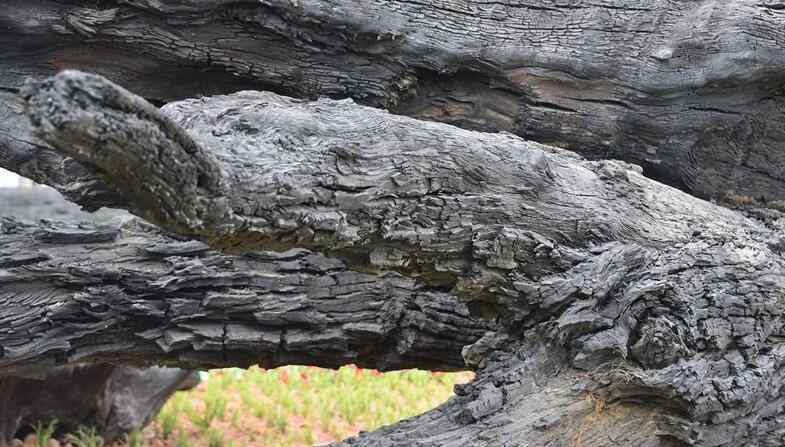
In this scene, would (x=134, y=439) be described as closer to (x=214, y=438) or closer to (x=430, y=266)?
(x=214, y=438)

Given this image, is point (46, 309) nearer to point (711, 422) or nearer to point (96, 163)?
point (96, 163)

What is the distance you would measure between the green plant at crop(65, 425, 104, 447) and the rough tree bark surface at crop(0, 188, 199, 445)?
63mm

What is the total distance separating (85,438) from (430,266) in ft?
14.1

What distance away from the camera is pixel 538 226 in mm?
2637

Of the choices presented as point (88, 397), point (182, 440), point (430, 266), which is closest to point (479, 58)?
point (430, 266)

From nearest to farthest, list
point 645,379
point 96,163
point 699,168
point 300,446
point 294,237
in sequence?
point 96,163 < point 294,237 < point 645,379 < point 699,168 < point 300,446

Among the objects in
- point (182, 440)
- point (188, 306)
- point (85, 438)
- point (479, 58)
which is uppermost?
point (479, 58)

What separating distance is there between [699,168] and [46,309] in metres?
2.55

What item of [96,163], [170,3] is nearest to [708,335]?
[96,163]

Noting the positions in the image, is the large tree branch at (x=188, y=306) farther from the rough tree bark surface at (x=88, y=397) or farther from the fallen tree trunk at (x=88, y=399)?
the fallen tree trunk at (x=88, y=399)

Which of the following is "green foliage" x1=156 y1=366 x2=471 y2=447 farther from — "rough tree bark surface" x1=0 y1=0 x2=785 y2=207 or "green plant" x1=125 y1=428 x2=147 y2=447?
"rough tree bark surface" x1=0 y1=0 x2=785 y2=207

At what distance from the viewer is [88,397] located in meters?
5.99

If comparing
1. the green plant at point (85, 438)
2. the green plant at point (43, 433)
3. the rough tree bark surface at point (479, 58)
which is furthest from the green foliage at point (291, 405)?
the rough tree bark surface at point (479, 58)

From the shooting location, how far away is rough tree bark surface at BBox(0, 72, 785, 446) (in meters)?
1.97
